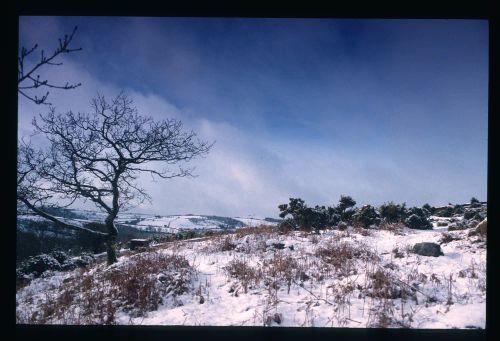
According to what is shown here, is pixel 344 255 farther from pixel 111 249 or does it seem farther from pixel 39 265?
pixel 39 265

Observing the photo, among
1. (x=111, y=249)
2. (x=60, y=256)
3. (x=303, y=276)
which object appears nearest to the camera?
(x=303, y=276)

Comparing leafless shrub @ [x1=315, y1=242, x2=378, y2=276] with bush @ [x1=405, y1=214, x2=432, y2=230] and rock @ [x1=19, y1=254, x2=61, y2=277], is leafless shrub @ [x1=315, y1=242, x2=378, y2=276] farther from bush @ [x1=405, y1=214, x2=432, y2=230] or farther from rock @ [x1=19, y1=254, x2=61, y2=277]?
rock @ [x1=19, y1=254, x2=61, y2=277]

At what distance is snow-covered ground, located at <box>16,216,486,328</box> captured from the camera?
3.29 metres

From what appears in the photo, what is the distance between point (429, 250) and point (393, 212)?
3.16 metres

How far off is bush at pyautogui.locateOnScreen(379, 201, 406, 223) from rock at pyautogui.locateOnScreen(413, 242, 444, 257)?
283 cm

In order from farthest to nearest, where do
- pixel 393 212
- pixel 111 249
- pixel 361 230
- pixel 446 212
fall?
→ pixel 446 212 → pixel 393 212 → pixel 361 230 → pixel 111 249

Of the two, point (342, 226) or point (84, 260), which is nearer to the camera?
point (84, 260)

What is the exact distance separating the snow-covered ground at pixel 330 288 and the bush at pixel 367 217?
136cm

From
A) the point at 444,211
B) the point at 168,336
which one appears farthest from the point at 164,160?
the point at 444,211

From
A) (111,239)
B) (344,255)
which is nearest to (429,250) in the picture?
(344,255)

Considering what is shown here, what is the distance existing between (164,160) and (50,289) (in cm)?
331

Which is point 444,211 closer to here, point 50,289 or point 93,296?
point 93,296

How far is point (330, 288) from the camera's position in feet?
12.5

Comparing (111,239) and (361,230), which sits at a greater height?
(361,230)
